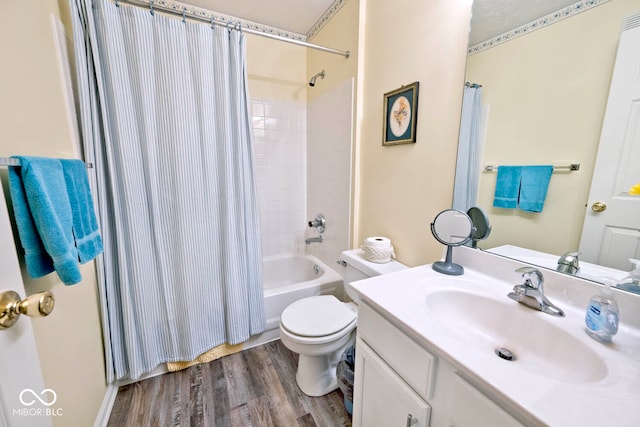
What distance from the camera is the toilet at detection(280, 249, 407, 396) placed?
1.26m

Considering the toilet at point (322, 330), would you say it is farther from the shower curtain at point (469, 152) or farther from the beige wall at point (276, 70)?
the beige wall at point (276, 70)

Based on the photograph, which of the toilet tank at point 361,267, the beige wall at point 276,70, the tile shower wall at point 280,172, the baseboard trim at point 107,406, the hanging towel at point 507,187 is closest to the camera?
the hanging towel at point 507,187

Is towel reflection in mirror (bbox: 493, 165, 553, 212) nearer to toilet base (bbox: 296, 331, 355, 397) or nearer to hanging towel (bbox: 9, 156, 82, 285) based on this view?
toilet base (bbox: 296, 331, 355, 397)

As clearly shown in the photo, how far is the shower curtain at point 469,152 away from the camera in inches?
40.8

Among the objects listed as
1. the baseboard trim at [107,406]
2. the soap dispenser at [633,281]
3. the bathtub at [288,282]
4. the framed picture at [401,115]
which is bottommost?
the baseboard trim at [107,406]

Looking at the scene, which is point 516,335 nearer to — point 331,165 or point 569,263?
point 569,263

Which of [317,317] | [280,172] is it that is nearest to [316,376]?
[317,317]

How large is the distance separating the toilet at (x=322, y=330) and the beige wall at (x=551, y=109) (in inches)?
24.4

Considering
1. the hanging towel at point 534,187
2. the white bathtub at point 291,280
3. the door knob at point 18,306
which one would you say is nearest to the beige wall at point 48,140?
the door knob at point 18,306

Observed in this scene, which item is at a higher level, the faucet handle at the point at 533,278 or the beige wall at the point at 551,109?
the beige wall at the point at 551,109

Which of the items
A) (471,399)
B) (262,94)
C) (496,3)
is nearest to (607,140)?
(496,3)

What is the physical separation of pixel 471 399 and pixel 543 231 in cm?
65

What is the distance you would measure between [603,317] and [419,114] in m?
1.01

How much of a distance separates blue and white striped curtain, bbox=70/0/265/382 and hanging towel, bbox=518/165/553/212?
135 centimetres
